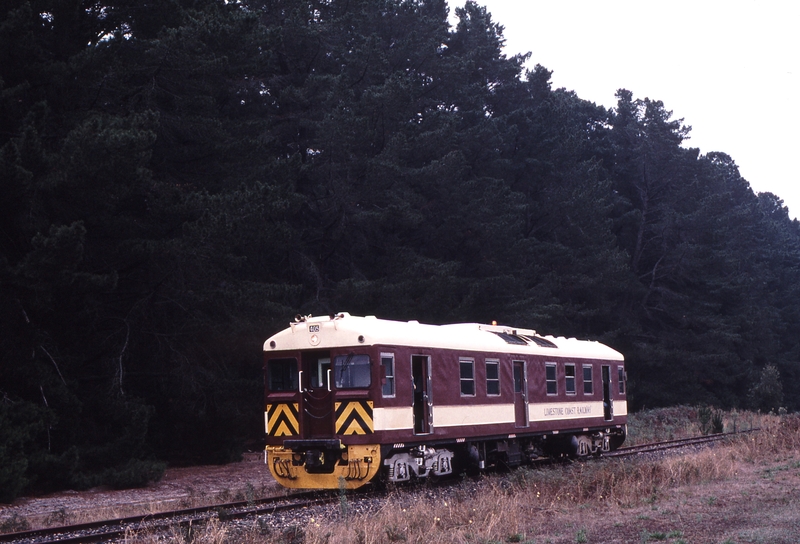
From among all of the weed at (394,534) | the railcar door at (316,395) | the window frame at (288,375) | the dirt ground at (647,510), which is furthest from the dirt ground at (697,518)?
the window frame at (288,375)

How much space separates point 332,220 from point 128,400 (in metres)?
12.2

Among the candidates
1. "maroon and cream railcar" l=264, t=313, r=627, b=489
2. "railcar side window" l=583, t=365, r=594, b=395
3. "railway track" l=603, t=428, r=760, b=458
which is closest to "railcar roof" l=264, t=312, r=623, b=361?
"maroon and cream railcar" l=264, t=313, r=627, b=489

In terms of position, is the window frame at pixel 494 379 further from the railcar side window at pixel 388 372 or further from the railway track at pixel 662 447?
the railway track at pixel 662 447

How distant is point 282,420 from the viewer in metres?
17.5

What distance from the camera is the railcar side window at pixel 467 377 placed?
61.5 ft

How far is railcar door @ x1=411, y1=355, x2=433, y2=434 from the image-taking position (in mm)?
17453

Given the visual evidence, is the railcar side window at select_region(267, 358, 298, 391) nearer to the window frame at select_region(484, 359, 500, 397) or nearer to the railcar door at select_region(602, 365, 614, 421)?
the window frame at select_region(484, 359, 500, 397)

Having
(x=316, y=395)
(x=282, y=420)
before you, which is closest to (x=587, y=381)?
(x=316, y=395)

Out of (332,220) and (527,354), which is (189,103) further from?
(527,354)

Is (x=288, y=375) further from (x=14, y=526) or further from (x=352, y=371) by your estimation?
(x=14, y=526)

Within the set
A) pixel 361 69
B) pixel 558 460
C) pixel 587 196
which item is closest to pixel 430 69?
pixel 361 69

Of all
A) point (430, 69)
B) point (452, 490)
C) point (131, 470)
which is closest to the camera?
point (452, 490)

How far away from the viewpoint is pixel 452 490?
16.7 m

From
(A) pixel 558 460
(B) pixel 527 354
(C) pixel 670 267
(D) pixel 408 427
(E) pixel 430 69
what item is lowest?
(A) pixel 558 460
